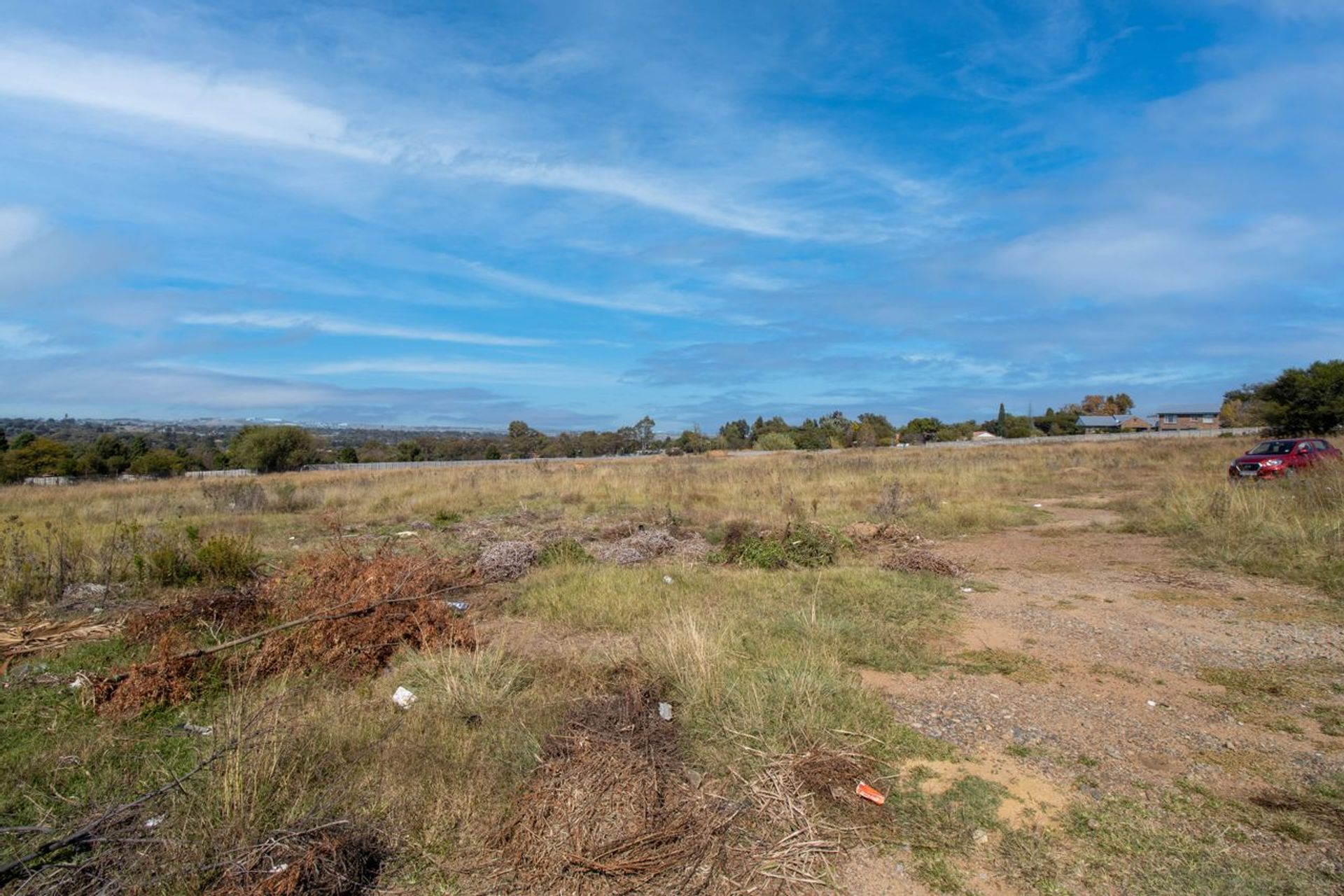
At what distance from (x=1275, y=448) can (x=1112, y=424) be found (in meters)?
78.1

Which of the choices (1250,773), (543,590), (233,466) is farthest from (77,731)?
(233,466)

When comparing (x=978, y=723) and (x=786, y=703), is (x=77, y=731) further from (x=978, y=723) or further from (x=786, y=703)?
(x=978, y=723)

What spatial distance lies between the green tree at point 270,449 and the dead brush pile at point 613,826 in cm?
4372

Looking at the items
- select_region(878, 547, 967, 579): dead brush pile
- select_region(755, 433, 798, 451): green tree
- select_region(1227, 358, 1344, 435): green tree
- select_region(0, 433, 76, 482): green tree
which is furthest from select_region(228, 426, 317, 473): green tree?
select_region(1227, 358, 1344, 435): green tree

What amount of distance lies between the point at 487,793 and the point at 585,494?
52.7ft

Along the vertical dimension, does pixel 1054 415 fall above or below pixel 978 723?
above

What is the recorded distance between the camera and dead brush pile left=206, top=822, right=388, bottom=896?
2.64m

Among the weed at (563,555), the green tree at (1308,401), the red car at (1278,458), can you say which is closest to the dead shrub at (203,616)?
the weed at (563,555)

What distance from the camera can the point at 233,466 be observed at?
1684 inches

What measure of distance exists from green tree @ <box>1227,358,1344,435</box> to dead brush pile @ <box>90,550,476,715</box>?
1897 inches

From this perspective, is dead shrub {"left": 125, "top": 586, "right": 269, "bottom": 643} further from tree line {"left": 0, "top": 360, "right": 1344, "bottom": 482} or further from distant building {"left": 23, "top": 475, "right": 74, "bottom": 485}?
tree line {"left": 0, "top": 360, "right": 1344, "bottom": 482}

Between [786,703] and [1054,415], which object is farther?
[1054,415]

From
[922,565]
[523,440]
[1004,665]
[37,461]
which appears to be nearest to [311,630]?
[1004,665]

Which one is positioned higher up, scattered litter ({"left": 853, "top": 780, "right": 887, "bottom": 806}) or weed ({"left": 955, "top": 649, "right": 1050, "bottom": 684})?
weed ({"left": 955, "top": 649, "right": 1050, "bottom": 684})
